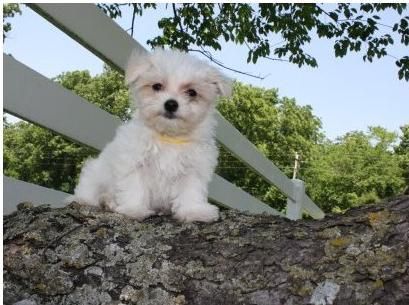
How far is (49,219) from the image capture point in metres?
2.00

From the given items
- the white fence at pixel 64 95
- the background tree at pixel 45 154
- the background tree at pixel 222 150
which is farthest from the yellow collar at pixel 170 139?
the background tree at pixel 45 154

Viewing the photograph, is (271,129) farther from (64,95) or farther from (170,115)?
(170,115)

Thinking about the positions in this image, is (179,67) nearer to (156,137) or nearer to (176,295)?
(156,137)

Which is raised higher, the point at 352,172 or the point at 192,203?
the point at 352,172

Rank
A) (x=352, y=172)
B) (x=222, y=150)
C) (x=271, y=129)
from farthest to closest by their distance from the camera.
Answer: (x=352, y=172) → (x=271, y=129) → (x=222, y=150)

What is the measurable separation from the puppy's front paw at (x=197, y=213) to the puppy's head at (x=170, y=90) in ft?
1.28

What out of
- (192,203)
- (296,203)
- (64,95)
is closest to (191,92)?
(192,203)

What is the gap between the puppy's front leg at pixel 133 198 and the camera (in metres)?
2.24

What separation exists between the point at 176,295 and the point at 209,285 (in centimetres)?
10

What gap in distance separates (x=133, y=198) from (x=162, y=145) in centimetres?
32

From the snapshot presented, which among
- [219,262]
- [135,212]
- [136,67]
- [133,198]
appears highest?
[136,67]

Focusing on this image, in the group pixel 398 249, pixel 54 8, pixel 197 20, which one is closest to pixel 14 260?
pixel 398 249

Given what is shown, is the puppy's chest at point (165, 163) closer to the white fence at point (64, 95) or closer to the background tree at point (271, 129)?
the white fence at point (64, 95)

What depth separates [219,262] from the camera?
176 centimetres
